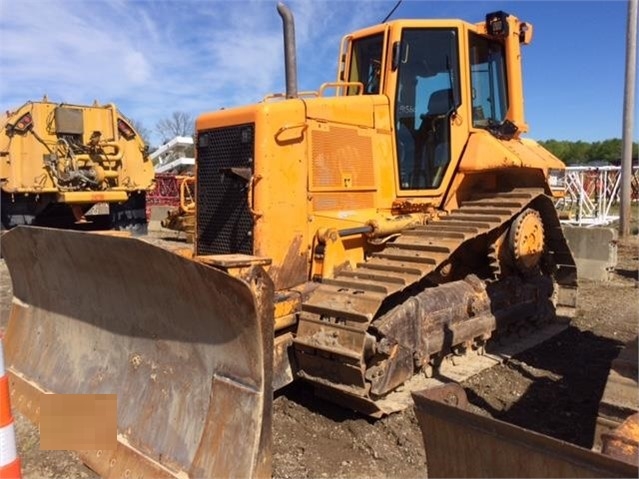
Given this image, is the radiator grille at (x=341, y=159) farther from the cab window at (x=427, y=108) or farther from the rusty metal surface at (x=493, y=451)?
the rusty metal surface at (x=493, y=451)

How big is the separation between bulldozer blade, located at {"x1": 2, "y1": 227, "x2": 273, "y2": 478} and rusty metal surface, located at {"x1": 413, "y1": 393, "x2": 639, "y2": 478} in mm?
1002

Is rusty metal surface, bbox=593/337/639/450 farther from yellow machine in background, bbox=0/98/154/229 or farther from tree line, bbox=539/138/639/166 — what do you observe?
tree line, bbox=539/138/639/166

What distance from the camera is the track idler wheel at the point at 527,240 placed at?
17.4ft

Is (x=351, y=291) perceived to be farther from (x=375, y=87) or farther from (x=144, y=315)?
(x=375, y=87)

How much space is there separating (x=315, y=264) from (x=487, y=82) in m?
2.77

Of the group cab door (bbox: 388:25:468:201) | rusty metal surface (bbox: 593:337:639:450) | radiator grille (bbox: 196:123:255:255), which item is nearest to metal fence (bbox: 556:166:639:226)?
cab door (bbox: 388:25:468:201)

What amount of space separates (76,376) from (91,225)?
10.2 metres

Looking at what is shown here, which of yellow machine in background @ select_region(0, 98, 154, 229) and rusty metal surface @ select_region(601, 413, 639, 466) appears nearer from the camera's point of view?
rusty metal surface @ select_region(601, 413, 639, 466)

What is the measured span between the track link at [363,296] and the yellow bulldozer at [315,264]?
0.02 meters

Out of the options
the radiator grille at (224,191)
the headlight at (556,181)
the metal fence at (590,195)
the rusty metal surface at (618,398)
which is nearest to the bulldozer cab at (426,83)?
the headlight at (556,181)

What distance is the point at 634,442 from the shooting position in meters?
2.20

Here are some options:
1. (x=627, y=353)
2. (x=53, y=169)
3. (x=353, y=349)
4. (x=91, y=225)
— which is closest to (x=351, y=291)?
(x=353, y=349)

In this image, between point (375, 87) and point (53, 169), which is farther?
point (53, 169)

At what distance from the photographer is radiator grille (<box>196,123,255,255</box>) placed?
442 cm
